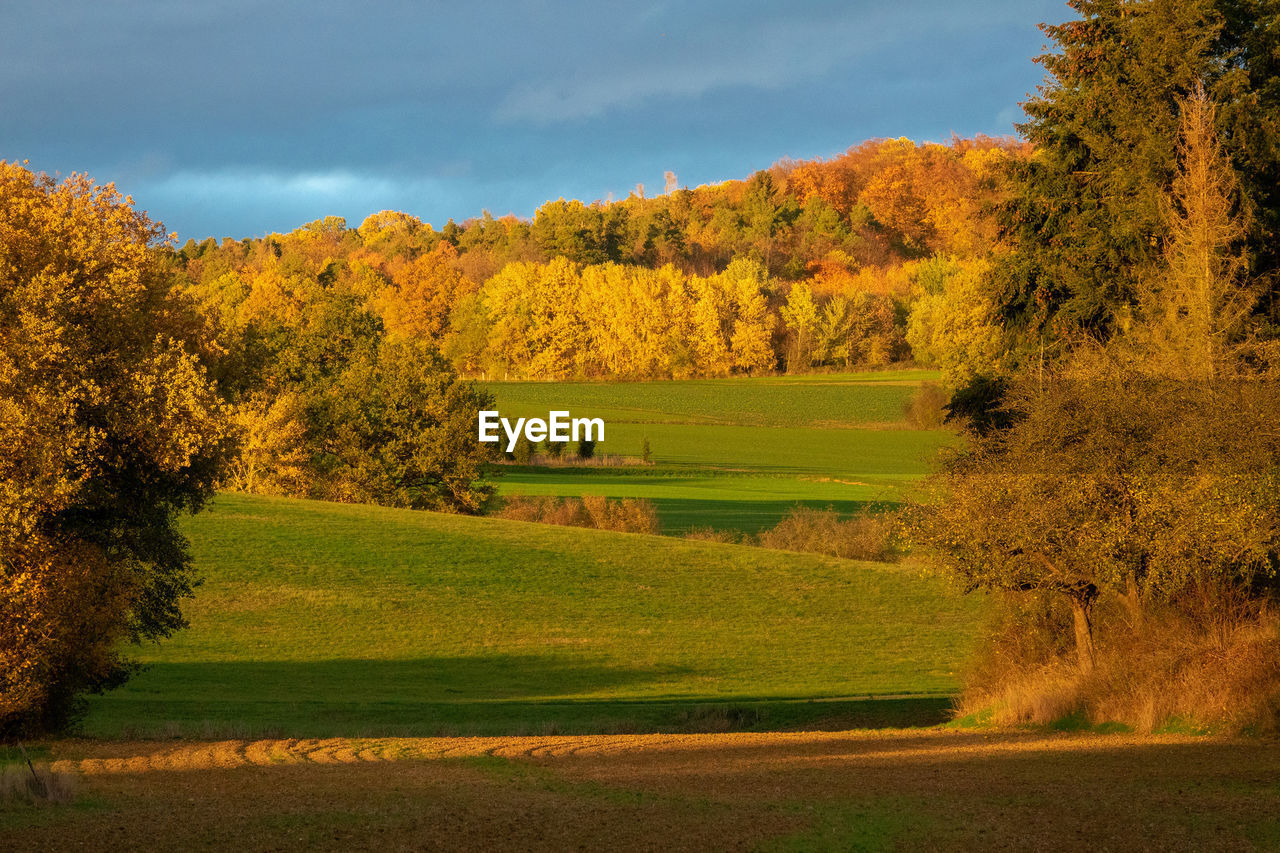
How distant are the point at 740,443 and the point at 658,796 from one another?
72433 mm

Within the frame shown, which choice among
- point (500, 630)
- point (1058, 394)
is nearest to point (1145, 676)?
point (1058, 394)

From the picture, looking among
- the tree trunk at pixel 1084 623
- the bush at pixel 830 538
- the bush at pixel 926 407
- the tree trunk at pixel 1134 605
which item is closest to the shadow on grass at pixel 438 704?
the tree trunk at pixel 1084 623

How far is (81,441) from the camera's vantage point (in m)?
16.5

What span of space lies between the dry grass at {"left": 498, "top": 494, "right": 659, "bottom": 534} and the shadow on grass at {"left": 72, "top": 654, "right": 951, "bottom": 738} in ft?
68.0

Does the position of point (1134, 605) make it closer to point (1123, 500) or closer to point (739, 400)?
point (1123, 500)

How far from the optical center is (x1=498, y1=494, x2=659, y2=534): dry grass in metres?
49.6

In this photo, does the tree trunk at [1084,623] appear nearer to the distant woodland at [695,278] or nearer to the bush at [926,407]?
the bush at [926,407]

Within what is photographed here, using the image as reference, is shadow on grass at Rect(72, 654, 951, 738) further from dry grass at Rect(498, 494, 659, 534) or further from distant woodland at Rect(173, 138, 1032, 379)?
distant woodland at Rect(173, 138, 1032, 379)

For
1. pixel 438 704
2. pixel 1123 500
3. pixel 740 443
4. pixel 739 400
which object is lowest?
pixel 438 704

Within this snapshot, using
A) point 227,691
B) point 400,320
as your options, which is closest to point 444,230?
point 400,320

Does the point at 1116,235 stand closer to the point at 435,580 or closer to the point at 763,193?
the point at 435,580

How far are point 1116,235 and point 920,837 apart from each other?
18.0 m

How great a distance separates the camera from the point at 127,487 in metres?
18.2

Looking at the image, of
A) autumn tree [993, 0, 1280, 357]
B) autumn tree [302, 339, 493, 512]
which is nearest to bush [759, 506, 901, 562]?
Answer: autumn tree [302, 339, 493, 512]
